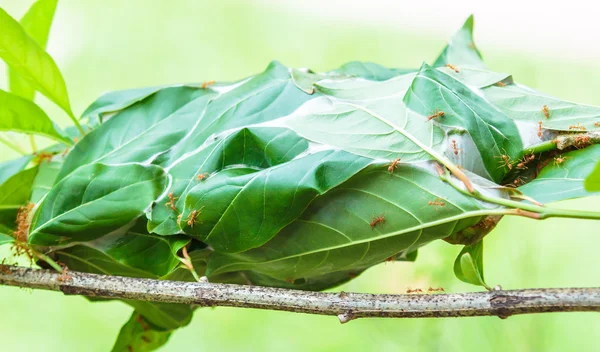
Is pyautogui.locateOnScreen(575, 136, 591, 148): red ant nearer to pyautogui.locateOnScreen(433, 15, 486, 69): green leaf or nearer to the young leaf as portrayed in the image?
pyautogui.locateOnScreen(433, 15, 486, 69): green leaf

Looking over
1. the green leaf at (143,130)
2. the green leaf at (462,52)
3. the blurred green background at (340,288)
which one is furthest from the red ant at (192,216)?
the blurred green background at (340,288)

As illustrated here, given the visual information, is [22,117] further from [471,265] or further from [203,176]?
[471,265]

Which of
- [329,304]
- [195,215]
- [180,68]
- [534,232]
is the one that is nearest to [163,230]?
[195,215]

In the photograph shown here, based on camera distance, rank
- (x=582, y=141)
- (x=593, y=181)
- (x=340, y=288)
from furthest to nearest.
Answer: (x=340, y=288) → (x=582, y=141) → (x=593, y=181)

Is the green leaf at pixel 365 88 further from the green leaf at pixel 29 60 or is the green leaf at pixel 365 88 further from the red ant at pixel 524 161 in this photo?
the green leaf at pixel 29 60

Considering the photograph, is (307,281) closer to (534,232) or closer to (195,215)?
(195,215)

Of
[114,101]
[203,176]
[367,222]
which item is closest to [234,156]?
[203,176]
